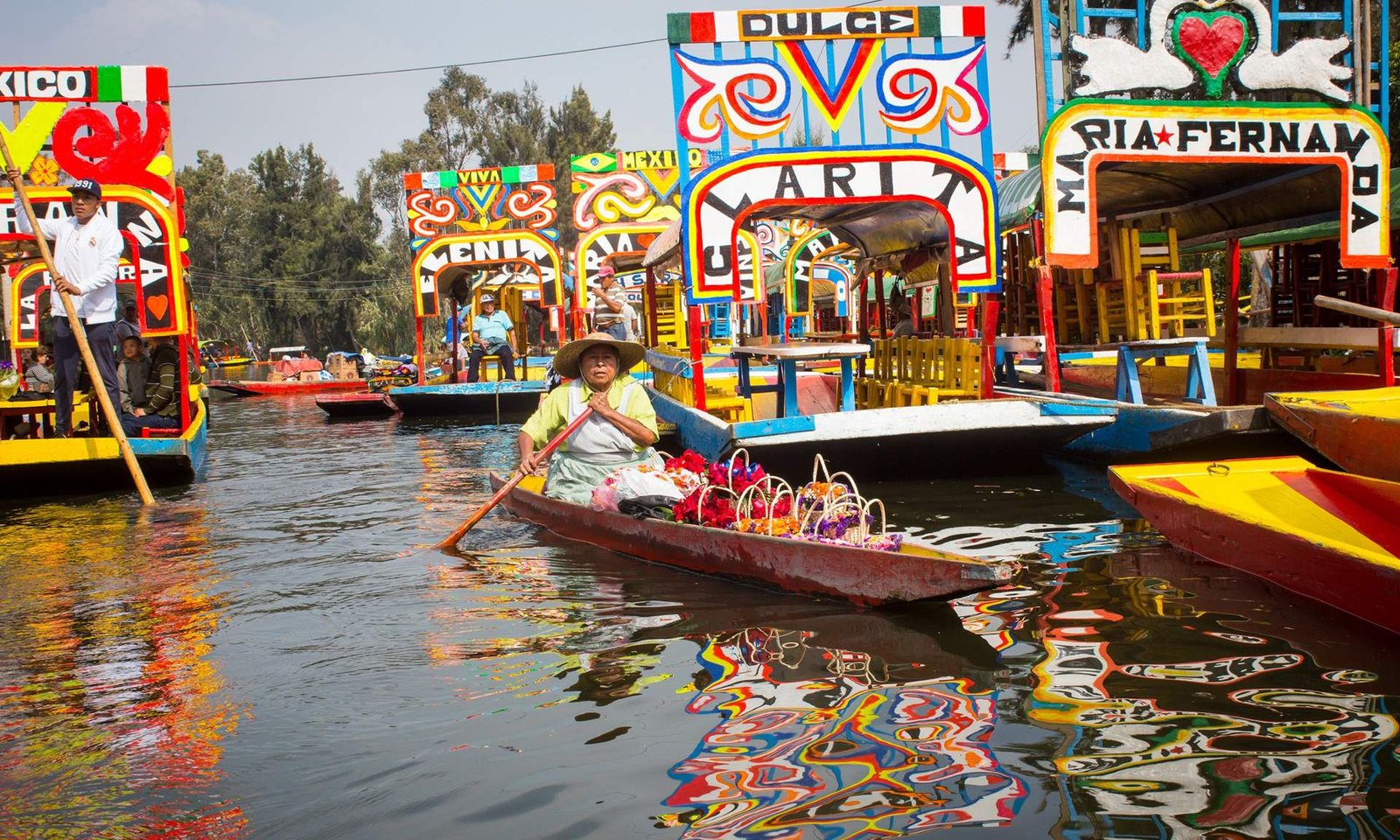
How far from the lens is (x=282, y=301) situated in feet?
182

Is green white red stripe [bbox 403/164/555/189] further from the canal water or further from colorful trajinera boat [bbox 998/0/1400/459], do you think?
the canal water

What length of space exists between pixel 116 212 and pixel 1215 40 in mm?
9756

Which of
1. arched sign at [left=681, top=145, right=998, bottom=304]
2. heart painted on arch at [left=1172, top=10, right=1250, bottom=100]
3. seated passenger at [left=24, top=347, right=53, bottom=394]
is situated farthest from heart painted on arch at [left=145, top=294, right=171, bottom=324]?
heart painted on arch at [left=1172, top=10, right=1250, bottom=100]

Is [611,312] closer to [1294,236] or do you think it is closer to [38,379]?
[38,379]

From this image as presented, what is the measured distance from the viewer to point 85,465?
10.7 m

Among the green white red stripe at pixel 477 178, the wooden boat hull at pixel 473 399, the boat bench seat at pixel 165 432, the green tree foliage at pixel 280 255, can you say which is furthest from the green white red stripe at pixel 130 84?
the green tree foliage at pixel 280 255

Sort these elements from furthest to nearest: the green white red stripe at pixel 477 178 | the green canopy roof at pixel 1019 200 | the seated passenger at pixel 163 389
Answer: the green white red stripe at pixel 477 178 < the green canopy roof at pixel 1019 200 < the seated passenger at pixel 163 389

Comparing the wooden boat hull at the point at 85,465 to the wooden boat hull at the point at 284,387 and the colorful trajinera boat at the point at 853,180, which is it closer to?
the colorful trajinera boat at the point at 853,180

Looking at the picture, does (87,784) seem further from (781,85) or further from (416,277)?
(416,277)

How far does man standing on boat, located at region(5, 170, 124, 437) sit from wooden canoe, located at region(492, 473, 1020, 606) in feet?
17.4

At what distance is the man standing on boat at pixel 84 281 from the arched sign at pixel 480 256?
10725 mm

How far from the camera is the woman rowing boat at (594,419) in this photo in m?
7.55

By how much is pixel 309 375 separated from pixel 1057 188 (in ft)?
100

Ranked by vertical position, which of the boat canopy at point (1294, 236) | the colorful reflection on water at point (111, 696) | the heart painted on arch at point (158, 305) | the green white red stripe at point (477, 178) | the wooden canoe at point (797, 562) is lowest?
the colorful reflection on water at point (111, 696)
